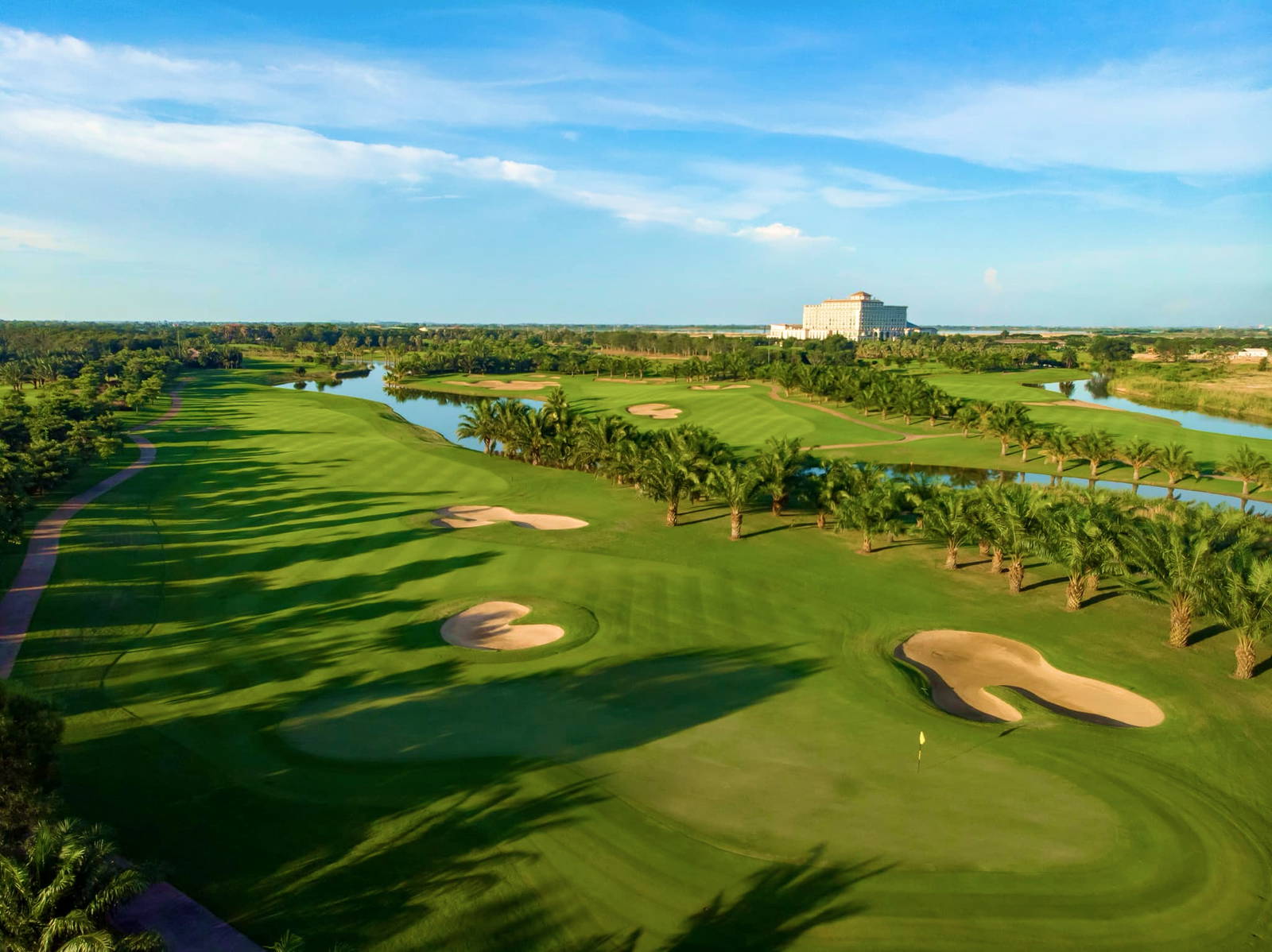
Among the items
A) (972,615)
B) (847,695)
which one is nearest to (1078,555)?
(972,615)

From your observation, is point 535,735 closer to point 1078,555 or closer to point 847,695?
point 847,695

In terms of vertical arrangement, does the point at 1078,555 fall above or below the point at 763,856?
above

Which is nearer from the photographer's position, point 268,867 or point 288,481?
point 268,867

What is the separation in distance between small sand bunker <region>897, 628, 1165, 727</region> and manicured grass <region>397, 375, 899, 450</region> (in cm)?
4716

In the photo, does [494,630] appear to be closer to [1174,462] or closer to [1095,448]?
[1174,462]

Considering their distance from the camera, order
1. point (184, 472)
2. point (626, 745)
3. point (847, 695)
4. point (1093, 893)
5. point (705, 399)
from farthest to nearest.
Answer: point (705, 399)
point (184, 472)
point (847, 695)
point (626, 745)
point (1093, 893)

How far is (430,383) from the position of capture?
6275 inches

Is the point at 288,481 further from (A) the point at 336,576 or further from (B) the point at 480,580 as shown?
(B) the point at 480,580

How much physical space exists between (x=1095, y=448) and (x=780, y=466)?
119 ft

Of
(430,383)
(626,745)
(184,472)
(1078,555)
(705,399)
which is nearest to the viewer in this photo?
(626,745)

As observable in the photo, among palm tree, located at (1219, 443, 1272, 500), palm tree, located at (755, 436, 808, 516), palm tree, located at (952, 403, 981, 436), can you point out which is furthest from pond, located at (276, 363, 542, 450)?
palm tree, located at (1219, 443, 1272, 500)

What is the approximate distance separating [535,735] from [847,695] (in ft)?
34.3

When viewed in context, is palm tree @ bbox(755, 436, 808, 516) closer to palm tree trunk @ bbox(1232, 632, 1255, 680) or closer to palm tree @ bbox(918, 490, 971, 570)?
palm tree @ bbox(918, 490, 971, 570)

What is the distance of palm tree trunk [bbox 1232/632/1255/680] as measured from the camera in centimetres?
2489
